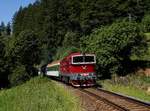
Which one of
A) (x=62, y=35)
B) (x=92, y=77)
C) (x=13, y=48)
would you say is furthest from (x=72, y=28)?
(x=92, y=77)

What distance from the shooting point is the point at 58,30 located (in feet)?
338

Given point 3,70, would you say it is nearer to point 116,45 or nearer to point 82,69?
point 116,45

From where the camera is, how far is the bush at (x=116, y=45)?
1877 inches

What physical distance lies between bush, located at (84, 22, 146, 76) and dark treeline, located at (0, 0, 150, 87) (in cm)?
3019

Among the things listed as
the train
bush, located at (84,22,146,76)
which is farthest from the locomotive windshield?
bush, located at (84,22,146,76)

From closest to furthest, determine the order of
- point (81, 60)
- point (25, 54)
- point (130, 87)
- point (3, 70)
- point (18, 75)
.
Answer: point (130, 87) → point (81, 60) → point (18, 75) → point (3, 70) → point (25, 54)

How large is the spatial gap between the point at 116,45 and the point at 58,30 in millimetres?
55213

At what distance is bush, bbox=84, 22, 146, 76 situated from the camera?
47688 mm

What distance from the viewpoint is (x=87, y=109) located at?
22.6 m

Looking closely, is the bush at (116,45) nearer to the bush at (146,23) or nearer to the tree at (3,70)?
the tree at (3,70)

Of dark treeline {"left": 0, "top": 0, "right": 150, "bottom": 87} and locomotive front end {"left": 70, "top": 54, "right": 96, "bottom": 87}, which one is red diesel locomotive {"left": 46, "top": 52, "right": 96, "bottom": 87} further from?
dark treeline {"left": 0, "top": 0, "right": 150, "bottom": 87}

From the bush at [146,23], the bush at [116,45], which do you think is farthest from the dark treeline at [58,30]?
the bush at [116,45]

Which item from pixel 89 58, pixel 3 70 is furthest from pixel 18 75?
pixel 89 58

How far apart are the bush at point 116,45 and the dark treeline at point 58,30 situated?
30.2 m
